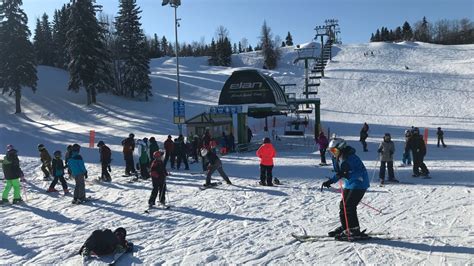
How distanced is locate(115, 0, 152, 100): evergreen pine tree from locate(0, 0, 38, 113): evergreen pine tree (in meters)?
9.89

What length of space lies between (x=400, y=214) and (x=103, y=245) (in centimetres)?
632

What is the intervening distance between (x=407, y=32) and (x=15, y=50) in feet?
329

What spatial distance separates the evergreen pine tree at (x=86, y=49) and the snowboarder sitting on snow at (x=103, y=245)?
39.2m

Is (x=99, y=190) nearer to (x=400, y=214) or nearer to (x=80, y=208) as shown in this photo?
(x=80, y=208)

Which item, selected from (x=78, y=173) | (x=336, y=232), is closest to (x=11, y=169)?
(x=78, y=173)

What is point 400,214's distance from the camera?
31.0 ft

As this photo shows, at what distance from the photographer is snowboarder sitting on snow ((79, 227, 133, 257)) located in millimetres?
7270

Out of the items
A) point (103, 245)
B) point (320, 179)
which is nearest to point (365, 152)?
point (320, 179)

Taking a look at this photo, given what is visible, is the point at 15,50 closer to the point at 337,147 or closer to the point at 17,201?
the point at 17,201

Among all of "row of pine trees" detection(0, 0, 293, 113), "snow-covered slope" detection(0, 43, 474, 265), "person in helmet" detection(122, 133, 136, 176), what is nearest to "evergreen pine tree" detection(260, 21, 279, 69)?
"row of pine trees" detection(0, 0, 293, 113)

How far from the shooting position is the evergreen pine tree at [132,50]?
49.0 m

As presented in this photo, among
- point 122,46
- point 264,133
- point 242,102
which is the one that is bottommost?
point 264,133

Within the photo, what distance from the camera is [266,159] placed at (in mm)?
13570

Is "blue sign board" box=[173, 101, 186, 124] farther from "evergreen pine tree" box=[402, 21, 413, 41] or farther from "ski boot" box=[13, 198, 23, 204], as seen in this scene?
"evergreen pine tree" box=[402, 21, 413, 41]
